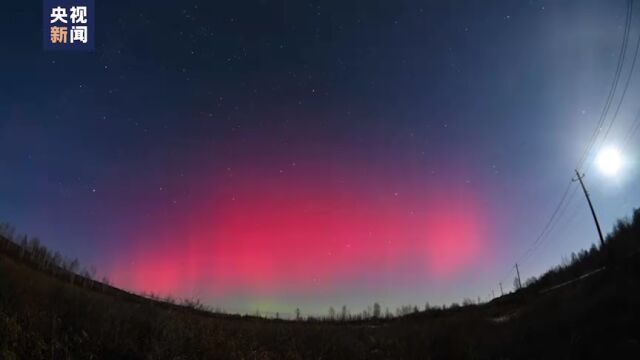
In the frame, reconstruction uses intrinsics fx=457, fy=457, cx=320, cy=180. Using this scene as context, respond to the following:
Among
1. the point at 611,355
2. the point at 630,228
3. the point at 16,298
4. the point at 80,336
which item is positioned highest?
the point at 630,228

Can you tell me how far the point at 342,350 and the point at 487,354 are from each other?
4117 mm

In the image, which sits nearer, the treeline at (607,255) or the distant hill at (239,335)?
the distant hill at (239,335)

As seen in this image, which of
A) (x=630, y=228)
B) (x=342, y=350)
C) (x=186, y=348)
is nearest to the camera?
(x=186, y=348)

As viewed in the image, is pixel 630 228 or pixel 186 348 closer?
pixel 186 348

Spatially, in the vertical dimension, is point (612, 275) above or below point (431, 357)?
above

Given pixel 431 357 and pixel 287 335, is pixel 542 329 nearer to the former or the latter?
pixel 431 357

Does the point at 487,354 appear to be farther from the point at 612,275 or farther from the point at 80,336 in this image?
the point at 612,275

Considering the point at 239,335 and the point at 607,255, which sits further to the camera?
the point at 607,255

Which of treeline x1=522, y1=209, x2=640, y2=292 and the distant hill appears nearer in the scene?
the distant hill

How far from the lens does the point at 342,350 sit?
1116cm

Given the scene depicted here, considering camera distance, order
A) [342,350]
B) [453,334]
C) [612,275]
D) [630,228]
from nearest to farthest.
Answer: [342,350]
[453,334]
[612,275]
[630,228]

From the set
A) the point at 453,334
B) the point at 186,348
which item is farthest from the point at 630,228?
the point at 186,348

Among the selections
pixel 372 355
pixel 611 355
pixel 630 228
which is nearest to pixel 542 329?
pixel 611 355

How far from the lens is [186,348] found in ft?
27.5
